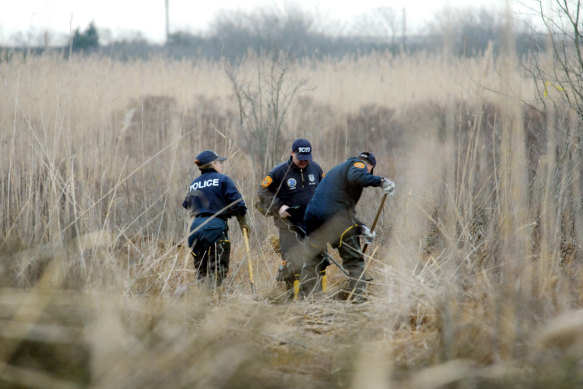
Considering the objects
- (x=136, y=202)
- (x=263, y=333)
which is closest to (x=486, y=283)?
(x=263, y=333)

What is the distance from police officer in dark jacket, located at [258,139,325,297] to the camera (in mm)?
7105

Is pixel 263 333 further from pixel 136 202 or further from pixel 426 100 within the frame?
pixel 426 100

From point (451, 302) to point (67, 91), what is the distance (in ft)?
10.7

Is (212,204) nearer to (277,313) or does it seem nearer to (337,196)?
(337,196)

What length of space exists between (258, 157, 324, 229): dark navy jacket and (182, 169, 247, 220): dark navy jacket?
713 millimetres

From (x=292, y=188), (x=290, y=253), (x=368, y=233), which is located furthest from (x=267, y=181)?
(x=368, y=233)

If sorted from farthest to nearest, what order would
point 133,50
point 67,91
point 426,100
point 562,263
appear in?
point 133,50, point 426,100, point 562,263, point 67,91

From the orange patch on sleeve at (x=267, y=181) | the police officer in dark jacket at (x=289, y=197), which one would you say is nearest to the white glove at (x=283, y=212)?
the police officer in dark jacket at (x=289, y=197)

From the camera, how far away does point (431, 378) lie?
298cm

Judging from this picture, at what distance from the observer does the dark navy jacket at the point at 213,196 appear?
6.38 metres

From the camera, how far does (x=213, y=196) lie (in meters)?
6.41

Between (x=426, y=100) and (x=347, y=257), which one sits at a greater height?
(x=426, y=100)

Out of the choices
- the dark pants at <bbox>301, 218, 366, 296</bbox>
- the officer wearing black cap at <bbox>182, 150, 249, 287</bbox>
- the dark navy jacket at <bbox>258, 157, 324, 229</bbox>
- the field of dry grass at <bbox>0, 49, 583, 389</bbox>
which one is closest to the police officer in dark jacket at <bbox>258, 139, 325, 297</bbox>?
the dark navy jacket at <bbox>258, 157, 324, 229</bbox>

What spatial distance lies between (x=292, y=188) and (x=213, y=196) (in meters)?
1.15
